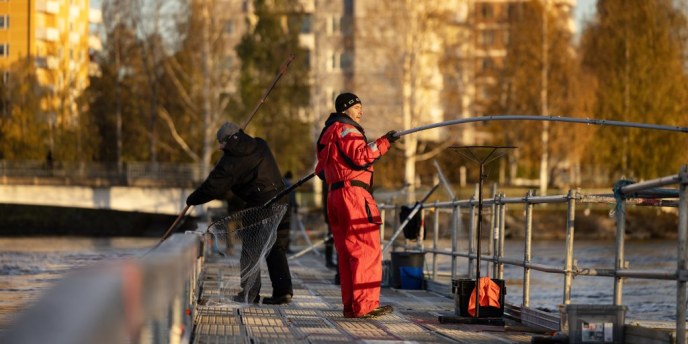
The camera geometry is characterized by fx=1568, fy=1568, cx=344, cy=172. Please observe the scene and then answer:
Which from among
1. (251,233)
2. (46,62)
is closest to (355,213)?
(251,233)

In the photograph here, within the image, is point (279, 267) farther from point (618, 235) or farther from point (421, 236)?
point (421, 236)

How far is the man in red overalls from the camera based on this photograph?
12.1m

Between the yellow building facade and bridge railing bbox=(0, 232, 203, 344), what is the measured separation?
57792mm

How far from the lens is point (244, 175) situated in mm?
Answer: 14102

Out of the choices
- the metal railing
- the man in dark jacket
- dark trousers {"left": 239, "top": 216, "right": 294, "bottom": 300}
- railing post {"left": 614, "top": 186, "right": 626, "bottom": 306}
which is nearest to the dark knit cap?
the man in dark jacket

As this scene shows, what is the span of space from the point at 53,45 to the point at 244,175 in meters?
61.2

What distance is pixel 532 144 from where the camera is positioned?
71.2 m

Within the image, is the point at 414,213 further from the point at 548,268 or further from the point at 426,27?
the point at 426,27

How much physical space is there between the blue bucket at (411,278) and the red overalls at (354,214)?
5249 mm

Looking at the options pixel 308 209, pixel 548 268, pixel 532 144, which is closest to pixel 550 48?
pixel 532 144

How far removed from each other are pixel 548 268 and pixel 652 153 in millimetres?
57522

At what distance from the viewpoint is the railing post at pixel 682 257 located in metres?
8.84

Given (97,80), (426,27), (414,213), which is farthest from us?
(97,80)

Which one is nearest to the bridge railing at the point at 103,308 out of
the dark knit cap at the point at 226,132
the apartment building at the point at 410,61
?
the dark knit cap at the point at 226,132
